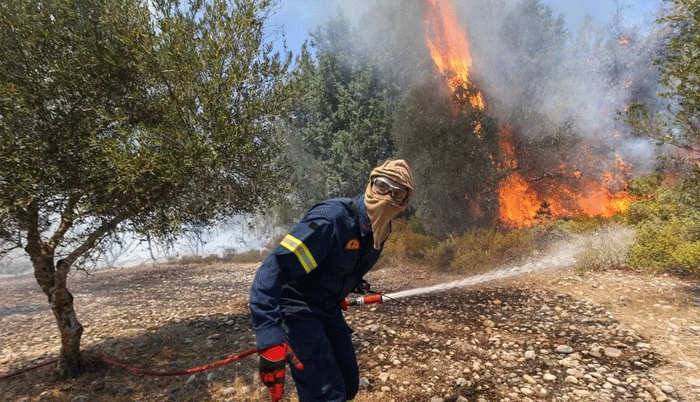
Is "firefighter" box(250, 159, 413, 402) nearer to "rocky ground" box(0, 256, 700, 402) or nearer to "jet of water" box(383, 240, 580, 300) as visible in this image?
"rocky ground" box(0, 256, 700, 402)

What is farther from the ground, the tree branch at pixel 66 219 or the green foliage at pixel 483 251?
the tree branch at pixel 66 219

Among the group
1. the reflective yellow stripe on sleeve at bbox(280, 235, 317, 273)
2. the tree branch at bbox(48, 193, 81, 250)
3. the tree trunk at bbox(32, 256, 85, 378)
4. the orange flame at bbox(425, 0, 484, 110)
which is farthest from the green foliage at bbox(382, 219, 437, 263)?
the reflective yellow stripe on sleeve at bbox(280, 235, 317, 273)

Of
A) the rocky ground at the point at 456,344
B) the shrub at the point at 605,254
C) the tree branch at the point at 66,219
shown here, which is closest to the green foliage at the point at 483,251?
the rocky ground at the point at 456,344

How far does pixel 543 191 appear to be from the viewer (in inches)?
784

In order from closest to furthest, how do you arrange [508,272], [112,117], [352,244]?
[352,244] < [112,117] < [508,272]

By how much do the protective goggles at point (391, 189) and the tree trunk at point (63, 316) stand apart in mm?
6269

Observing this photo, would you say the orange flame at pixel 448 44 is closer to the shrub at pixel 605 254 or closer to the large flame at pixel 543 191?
the large flame at pixel 543 191

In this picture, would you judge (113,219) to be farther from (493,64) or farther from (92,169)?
(493,64)

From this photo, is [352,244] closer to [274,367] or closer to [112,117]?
[274,367]

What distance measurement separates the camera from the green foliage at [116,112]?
5336 millimetres

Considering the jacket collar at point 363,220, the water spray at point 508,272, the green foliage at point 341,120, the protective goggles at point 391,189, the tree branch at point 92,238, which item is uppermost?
the green foliage at point 341,120

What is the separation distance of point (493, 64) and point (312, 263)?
74.3ft

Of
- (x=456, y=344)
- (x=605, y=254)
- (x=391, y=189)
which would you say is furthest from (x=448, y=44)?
(x=391, y=189)

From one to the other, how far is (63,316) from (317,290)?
5908 mm
